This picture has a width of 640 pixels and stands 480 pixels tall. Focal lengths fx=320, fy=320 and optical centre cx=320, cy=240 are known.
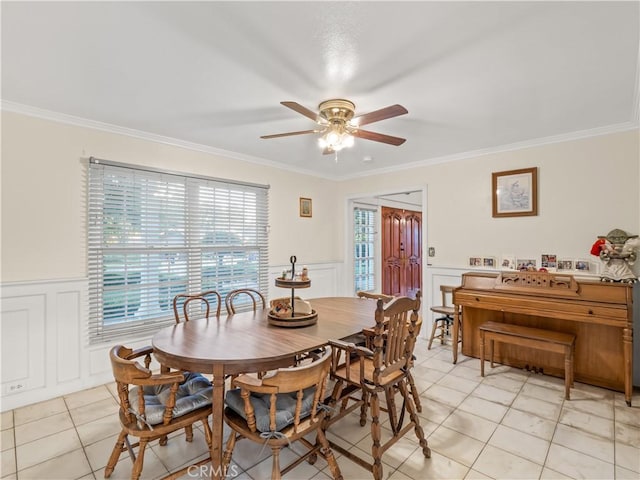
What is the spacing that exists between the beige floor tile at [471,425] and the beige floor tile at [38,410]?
3.04m

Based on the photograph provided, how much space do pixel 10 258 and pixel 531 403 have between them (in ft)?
14.5

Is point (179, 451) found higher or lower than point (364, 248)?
lower

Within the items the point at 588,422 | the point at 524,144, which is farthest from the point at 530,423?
the point at 524,144

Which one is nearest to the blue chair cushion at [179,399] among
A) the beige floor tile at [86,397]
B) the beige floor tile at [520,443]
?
the beige floor tile at [86,397]

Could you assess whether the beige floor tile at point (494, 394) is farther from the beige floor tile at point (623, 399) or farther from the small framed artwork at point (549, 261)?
the small framed artwork at point (549, 261)

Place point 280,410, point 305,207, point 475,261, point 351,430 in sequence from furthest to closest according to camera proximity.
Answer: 1. point 305,207
2. point 475,261
3. point 351,430
4. point 280,410

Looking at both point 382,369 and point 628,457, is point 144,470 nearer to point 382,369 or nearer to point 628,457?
point 382,369

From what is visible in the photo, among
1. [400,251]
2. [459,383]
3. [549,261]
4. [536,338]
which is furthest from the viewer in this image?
[400,251]

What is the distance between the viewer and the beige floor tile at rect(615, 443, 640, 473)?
6.29ft

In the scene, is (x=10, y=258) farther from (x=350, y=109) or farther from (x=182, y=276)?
(x=350, y=109)

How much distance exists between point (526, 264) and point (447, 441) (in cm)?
227

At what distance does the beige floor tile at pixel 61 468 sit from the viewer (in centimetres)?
185

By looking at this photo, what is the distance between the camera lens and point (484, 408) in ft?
8.50

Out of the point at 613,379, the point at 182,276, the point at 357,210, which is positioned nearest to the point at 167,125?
the point at 182,276
